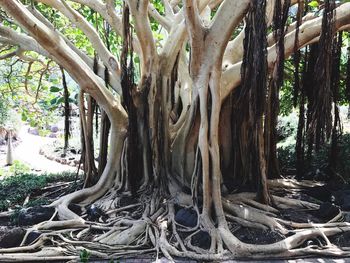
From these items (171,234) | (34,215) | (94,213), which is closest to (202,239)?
(171,234)

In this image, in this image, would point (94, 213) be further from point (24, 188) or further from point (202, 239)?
point (24, 188)

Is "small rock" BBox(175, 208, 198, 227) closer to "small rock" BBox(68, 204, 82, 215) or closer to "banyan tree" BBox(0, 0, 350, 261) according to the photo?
"banyan tree" BBox(0, 0, 350, 261)

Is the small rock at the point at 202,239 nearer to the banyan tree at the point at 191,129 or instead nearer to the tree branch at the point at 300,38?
the banyan tree at the point at 191,129

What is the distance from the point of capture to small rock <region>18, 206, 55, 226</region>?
14.1 ft

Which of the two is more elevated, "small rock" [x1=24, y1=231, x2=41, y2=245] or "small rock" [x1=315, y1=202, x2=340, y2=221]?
"small rock" [x1=315, y1=202, x2=340, y2=221]

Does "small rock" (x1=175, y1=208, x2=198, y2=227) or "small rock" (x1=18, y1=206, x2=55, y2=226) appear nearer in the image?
"small rock" (x1=175, y1=208, x2=198, y2=227)

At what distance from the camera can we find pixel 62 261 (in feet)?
11.3

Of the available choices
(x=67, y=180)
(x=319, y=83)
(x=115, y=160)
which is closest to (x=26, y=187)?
(x=67, y=180)

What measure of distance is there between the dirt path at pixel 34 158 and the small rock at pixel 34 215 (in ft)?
16.8

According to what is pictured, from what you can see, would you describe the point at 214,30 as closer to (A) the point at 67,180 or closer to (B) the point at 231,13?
(B) the point at 231,13

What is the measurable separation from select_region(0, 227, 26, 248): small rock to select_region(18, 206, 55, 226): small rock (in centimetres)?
34

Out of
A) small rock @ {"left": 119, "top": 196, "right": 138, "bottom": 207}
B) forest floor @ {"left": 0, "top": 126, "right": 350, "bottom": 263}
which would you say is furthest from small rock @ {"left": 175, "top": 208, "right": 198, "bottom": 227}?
small rock @ {"left": 119, "top": 196, "right": 138, "bottom": 207}

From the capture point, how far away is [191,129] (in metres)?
4.57

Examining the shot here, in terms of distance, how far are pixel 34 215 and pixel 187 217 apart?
1575 millimetres
